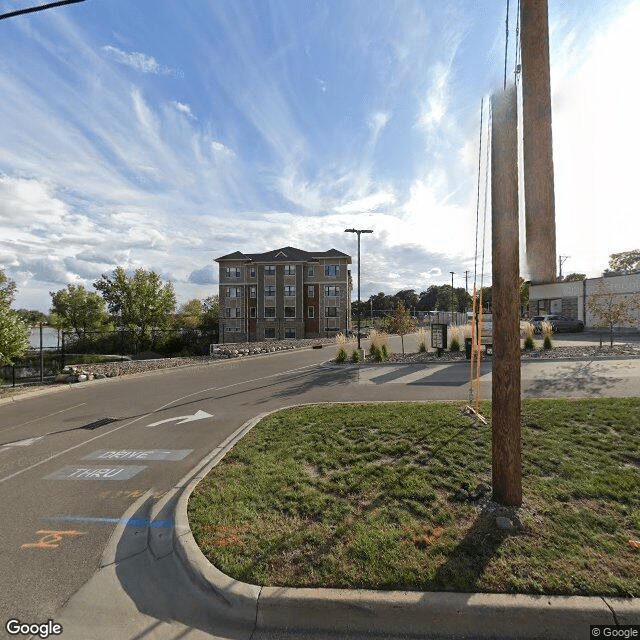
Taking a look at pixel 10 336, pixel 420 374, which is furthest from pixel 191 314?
pixel 420 374

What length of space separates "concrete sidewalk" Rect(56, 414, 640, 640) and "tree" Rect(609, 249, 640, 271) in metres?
63.5

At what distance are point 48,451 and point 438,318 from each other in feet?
188

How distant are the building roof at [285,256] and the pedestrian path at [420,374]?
106 feet

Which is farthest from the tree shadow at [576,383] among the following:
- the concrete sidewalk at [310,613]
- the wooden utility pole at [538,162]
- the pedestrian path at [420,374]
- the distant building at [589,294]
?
the distant building at [589,294]

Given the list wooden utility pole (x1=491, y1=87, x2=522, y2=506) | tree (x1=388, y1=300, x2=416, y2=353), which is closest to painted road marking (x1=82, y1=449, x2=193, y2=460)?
wooden utility pole (x1=491, y1=87, x2=522, y2=506)

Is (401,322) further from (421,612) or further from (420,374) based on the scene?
(421,612)

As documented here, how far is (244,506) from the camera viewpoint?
4133mm

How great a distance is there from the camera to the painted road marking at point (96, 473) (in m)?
5.44

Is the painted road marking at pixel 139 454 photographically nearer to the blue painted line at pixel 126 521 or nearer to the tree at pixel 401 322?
the blue painted line at pixel 126 521

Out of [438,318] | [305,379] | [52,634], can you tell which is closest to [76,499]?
[52,634]

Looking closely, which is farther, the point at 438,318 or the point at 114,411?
the point at 438,318

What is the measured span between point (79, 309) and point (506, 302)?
4701cm

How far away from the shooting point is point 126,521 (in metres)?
4.16

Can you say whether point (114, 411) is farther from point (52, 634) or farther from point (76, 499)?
point (52, 634)
